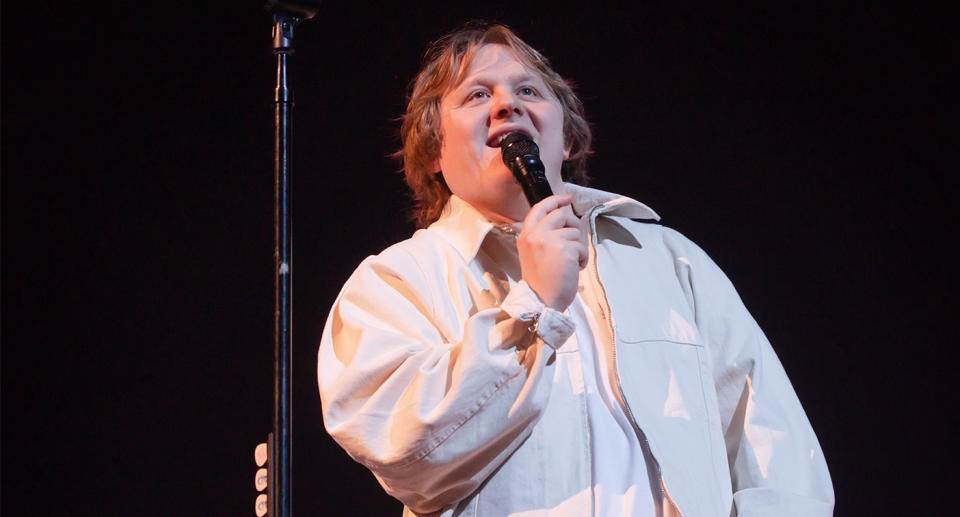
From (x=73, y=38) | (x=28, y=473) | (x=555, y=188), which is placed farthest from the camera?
(x=73, y=38)

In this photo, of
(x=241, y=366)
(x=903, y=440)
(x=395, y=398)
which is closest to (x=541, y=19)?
(x=241, y=366)

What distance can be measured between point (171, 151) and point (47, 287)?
458 mm

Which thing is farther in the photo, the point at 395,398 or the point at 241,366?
the point at 241,366

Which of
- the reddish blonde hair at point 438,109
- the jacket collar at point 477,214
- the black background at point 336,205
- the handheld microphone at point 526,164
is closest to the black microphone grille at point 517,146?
the handheld microphone at point 526,164

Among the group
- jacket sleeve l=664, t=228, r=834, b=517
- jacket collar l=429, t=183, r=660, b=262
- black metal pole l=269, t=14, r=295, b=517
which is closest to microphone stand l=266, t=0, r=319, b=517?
black metal pole l=269, t=14, r=295, b=517

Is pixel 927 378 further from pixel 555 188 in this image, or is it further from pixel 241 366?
pixel 241 366

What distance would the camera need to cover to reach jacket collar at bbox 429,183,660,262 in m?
1.51

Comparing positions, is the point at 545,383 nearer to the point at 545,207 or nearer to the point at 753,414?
the point at 545,207

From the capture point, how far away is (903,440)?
2.21 meters

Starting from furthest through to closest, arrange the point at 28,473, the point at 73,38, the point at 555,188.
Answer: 1. the point at 73,38
2. the point at 28,473
3. the point at 555,188

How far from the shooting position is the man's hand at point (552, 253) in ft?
4.06

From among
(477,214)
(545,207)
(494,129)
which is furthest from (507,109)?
(545,207)

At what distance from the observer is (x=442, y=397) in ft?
4.03

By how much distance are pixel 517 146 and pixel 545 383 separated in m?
0.39
